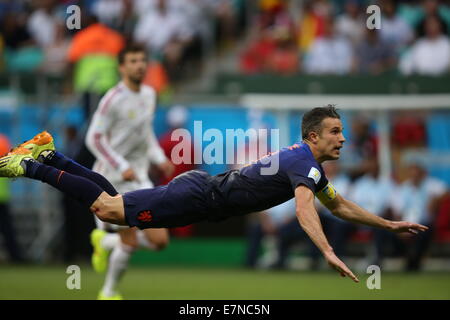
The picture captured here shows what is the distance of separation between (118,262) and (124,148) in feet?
4.73

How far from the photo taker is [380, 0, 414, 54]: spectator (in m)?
18.7

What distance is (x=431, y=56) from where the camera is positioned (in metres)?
18.3

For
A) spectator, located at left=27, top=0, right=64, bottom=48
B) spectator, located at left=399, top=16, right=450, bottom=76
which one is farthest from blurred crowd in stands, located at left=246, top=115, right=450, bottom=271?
spectator, located at left=27, top=0, right=64, bottom=48

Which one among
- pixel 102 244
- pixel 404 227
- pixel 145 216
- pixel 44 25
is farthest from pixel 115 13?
pixel 404 227

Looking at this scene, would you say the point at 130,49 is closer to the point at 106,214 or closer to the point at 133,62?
the point at 133,62

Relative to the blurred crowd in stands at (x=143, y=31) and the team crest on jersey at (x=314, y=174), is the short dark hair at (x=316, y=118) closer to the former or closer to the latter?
the team crest on jersey at (x=314, y=174)

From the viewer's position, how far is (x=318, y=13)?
19719 millimetres

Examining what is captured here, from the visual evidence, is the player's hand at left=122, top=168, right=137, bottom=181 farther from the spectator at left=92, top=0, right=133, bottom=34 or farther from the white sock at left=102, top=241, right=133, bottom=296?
the spectator at left=92, top=0, right=133, bottom=34

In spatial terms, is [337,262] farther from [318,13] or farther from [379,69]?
[318,13]

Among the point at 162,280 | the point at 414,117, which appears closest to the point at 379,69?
the point at 414,117

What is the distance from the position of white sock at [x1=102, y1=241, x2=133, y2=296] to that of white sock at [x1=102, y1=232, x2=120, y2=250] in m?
0.25

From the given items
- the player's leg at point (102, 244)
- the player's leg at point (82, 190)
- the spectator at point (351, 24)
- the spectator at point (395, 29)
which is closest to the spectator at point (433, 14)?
the spectator at point (395, 29)

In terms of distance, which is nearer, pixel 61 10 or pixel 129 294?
pixel 129 294

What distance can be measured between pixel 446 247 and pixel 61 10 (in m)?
9.93
